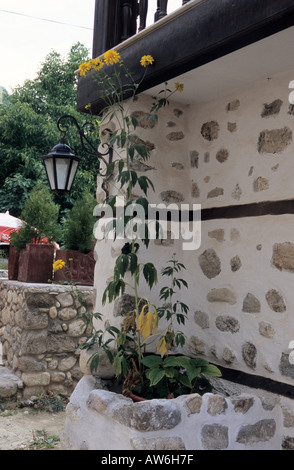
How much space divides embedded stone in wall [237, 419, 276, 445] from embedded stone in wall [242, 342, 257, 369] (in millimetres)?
319

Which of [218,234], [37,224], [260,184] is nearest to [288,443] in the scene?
[218,234]

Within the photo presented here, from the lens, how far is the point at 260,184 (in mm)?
2832

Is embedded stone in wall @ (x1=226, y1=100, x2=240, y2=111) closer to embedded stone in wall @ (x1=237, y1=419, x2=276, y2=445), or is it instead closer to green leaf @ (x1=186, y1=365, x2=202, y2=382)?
green leaf @ (x1=186, y1=365, x2=202, y2=382)

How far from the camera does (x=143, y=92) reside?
10.5 feet

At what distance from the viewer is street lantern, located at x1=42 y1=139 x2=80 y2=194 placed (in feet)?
12.2

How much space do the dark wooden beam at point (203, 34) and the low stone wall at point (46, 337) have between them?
2402 millimetres

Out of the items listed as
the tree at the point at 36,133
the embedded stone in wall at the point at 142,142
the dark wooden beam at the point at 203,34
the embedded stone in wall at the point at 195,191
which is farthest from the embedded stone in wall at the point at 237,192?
the tree at the point at 36,133

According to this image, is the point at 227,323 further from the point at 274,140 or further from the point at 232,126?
the point at 232,126

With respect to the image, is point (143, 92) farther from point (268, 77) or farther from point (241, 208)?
point (241, 208)

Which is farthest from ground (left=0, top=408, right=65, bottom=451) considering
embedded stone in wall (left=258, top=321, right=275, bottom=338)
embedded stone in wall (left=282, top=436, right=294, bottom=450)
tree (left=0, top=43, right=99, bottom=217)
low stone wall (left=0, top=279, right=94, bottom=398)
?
tree (left=0, top=43, right=99, bottom=217)

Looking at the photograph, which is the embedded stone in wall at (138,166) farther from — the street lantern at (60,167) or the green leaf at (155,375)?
the green leaf at (155,375)

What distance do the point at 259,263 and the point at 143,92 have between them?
4.61 feet

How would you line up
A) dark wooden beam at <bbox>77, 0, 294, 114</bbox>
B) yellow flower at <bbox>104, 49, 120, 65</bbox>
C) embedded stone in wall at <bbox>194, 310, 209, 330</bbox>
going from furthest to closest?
embedded stone in wall at <bbox>194, 310, 209, 330</bbox> < yellow flower at <bbox>104, 49, 120, 65</bbox> < dark wooden beam at <bbox>77, 0, 294, 114</bbox>
